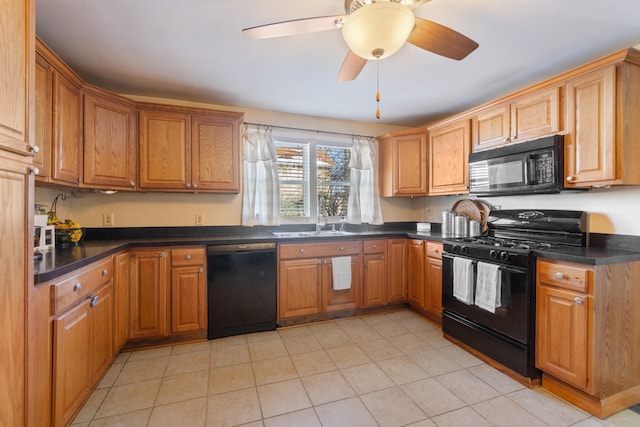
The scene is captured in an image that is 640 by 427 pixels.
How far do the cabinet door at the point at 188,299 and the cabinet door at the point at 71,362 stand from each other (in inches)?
29.9

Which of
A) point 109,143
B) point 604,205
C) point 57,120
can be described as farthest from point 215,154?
point 604,205

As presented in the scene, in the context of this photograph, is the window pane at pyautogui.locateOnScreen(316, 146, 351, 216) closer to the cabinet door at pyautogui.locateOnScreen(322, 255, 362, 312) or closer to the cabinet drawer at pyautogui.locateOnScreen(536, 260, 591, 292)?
the cabinet door at pyautogui.locateOnScreen(322, 255, 362, 312)

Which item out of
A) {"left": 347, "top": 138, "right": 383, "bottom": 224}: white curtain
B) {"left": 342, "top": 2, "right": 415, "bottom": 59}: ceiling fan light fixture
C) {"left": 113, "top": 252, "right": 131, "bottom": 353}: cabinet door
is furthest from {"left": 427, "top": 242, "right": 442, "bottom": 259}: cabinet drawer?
{"left": 113, "top": 252, "right": 131, "bottom": 353}: cabinet door

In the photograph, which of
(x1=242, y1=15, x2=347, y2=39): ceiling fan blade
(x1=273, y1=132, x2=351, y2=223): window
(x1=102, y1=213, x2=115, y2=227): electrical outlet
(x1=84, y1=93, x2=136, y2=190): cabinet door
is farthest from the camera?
(x1=273, y1=132, x2=351, y2=223): window

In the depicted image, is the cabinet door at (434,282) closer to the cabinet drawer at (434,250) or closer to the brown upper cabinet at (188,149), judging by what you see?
the cabinet drawer at (434,250)

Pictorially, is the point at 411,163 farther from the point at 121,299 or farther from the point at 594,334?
the point at 121,299

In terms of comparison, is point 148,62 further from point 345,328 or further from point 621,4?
point 621,4

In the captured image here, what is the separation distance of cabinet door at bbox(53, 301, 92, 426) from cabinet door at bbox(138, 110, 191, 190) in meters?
1.31

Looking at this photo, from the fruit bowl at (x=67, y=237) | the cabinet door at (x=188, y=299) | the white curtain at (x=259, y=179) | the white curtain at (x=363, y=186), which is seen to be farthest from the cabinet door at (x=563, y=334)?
the fruit bowl at (x=67, y=237)

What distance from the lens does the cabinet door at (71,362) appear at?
4.72 feet

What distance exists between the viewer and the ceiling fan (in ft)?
4.11

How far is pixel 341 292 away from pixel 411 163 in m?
1.80

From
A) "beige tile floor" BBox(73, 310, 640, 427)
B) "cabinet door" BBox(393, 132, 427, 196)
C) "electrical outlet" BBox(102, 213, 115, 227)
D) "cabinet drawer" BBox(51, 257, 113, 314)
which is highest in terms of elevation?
"cabinet door" BBox(393, 132, 427, 196)

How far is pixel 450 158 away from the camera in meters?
3.14
